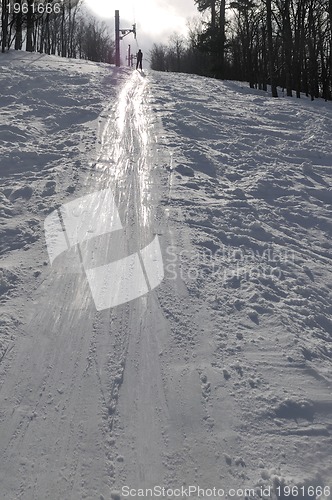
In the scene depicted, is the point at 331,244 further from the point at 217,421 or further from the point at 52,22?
the point at 52,22

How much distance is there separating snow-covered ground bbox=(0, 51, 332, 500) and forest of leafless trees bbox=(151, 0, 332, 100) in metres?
14.1

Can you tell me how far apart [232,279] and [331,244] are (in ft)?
6.81

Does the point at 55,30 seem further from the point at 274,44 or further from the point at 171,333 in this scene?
the point at 171,333

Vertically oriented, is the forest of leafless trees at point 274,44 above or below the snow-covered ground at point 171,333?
above

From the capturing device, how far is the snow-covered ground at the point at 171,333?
9.74 feet

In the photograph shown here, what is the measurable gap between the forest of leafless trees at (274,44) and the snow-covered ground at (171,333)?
14.1m

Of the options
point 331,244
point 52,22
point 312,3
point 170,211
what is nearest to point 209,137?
point 170,211

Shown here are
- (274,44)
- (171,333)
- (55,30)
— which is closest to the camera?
(171,333)

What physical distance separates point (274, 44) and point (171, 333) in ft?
88.0

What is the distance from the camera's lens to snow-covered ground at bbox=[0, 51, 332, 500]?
297cm

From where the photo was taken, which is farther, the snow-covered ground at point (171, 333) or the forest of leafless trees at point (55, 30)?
the forest of leafless trees at point (55, 30)

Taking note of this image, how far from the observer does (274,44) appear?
26.3 metres

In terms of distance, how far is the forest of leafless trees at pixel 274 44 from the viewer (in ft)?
72.1

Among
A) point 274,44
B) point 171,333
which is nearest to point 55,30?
point 274,44
